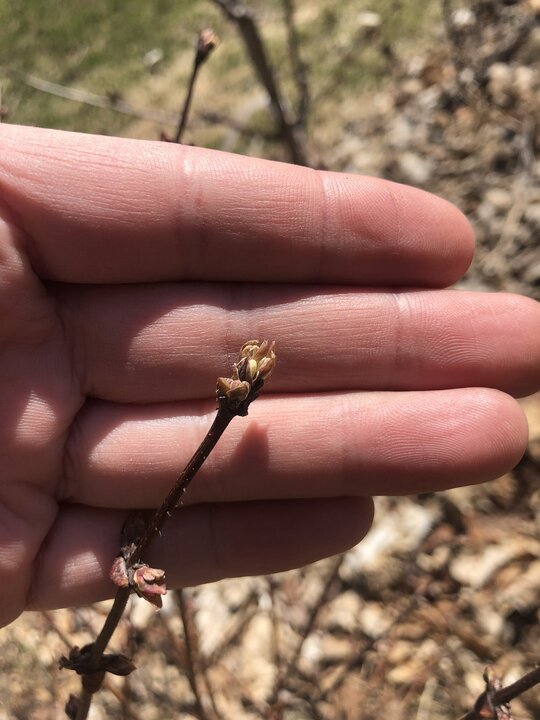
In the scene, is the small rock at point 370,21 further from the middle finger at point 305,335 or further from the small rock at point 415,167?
the middle finger at point 305,335

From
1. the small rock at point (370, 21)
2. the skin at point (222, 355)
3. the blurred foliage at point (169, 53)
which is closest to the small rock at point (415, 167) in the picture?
→ the blurred foliage at point (169, 53)

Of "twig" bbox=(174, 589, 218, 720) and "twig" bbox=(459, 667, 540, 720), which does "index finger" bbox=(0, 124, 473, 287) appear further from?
"twig" bbox=(459, 667, 540, 720)

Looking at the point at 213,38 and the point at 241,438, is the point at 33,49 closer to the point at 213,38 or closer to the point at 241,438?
the point at 213,38

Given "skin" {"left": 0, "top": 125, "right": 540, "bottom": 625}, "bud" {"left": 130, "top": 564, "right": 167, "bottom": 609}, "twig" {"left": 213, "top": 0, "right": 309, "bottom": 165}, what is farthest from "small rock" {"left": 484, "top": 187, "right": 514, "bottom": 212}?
"bud" {"left": 130, "top": 564, "right": 167, "bottom": 609}

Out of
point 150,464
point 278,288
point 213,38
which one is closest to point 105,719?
point 150,464

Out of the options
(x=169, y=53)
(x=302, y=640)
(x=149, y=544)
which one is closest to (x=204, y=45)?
(x=149, y=544)
